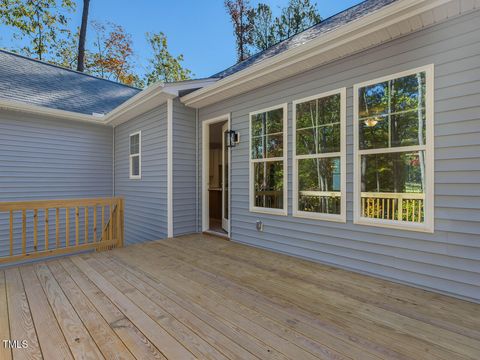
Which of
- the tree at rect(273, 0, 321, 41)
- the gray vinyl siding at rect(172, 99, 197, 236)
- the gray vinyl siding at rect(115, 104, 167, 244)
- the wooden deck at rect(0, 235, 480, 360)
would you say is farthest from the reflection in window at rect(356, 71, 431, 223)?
the tree at rect(273, 0, 321, 41)

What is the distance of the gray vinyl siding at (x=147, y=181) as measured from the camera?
5.39 m

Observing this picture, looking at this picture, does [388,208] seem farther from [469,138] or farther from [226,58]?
[226,58]

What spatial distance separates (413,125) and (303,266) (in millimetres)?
2098

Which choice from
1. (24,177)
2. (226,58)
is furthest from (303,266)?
(226,58)

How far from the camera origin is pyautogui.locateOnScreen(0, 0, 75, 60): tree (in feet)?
40.2

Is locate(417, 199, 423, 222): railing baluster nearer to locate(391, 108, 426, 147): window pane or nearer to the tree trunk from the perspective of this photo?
locate(391, 108, 426, 147): window pane

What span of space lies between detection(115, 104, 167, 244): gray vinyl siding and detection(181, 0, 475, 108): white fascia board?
5.60 ft

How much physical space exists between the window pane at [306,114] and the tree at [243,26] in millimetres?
12219

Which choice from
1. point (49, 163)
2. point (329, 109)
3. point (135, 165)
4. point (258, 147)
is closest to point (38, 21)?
point (49, 163)

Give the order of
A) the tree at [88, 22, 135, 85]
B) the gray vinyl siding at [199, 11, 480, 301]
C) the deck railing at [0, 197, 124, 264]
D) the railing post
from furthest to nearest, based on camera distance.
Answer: the tree at [88, 22, 135, 85]
the deck railing at [0, 197, 124, 264]
the railing post
the gray vinyl siding at [199, 11, 480, 301]

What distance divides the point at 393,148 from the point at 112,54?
17.1 metres

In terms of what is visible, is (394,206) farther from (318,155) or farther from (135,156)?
(135,156)

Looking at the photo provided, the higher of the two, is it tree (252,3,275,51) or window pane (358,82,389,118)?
tree (252,3,275,51)

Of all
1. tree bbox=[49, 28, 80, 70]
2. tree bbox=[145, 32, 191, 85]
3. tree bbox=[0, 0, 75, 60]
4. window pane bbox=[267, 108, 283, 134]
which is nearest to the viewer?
window pane bbox=[267, 108, 283, 134]
